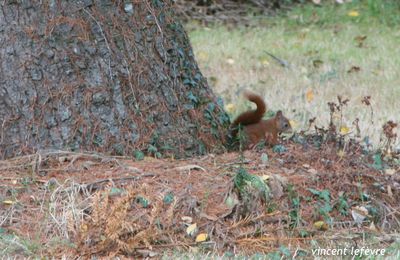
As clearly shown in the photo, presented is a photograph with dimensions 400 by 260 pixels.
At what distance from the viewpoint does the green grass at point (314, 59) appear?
7.49 metres

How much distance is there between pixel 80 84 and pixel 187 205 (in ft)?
3.25

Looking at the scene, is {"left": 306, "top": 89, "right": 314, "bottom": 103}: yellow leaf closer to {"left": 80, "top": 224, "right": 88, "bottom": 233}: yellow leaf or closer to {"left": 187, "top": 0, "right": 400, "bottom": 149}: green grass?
{"left": 187, "top": 0, "right": 400, "bottom": 149}: green grass

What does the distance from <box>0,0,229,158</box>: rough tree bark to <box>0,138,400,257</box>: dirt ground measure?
0.15 metres

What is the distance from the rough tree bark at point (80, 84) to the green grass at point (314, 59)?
1605mm

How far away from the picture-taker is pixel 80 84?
507cm

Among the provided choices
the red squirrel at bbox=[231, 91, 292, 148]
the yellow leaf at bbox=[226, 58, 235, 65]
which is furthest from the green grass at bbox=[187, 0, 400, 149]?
the red squirrel at bbox=[231, 91, 292, 148]

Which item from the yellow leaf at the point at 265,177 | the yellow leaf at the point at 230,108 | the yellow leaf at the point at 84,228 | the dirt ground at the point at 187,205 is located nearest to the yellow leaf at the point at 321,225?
the dirt ground at the point at 187,205

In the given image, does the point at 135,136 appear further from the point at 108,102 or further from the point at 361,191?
the point at 361,191

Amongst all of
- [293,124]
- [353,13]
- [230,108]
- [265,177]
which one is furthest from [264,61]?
[265,177]

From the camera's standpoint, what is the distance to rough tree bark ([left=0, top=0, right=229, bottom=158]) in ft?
16.5

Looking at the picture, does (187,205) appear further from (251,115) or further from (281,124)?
(281,124)

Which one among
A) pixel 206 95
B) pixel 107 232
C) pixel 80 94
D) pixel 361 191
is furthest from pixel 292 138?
pixel 107 232

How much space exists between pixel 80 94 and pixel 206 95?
2.83 ft

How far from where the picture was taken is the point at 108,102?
512 centimetres
